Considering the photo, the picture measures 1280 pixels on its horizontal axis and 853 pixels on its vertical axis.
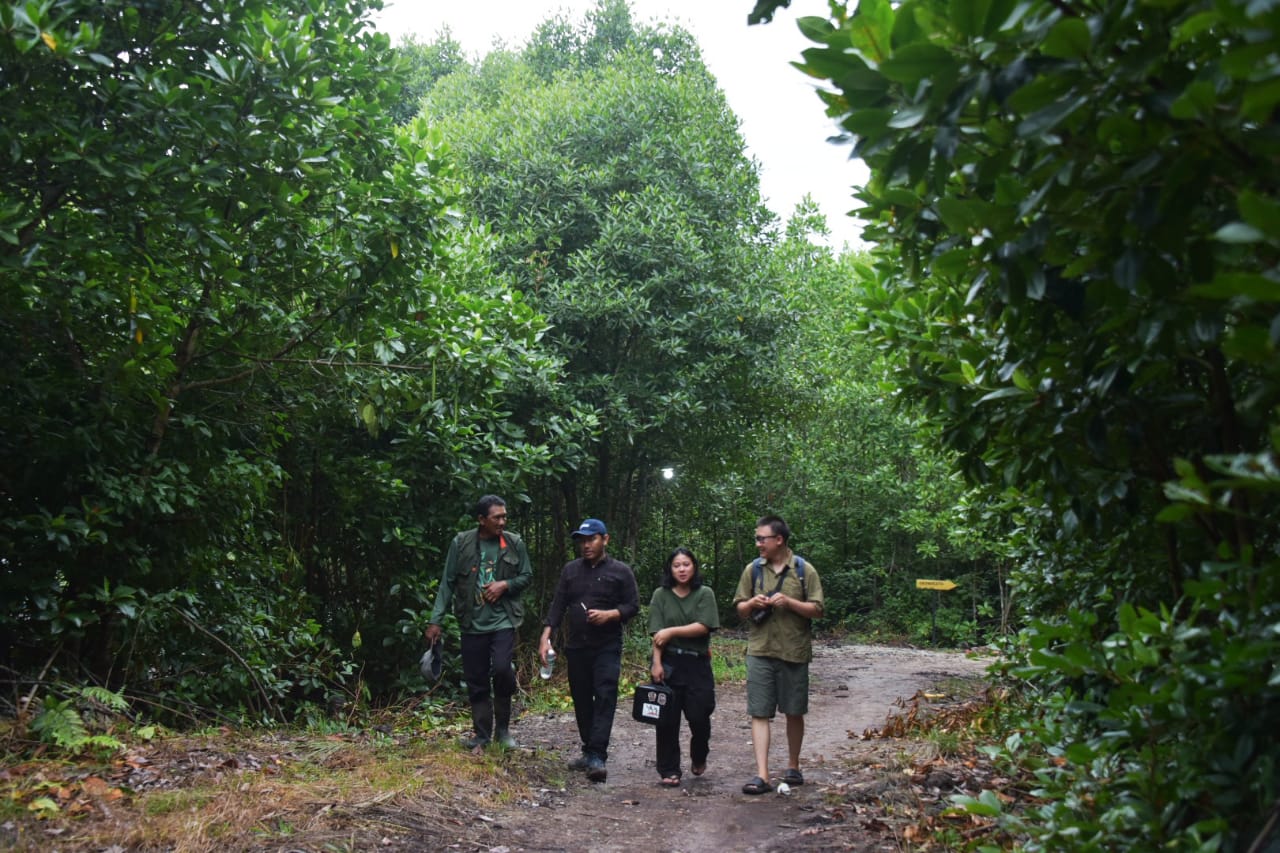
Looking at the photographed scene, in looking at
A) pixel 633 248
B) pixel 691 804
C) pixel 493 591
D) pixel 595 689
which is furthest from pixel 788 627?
pixel 633 248

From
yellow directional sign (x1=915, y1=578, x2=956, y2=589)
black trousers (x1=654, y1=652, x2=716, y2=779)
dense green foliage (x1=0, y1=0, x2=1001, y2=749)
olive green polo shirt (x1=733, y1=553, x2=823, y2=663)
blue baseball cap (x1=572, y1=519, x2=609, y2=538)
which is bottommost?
black trousers (x1=654, y1=652, x2=716, y2=779)

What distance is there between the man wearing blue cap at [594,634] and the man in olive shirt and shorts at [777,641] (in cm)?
110

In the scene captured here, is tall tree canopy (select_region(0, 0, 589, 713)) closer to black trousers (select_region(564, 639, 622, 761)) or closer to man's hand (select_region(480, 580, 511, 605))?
man's hand (select_region(480, 580, 511, 605))

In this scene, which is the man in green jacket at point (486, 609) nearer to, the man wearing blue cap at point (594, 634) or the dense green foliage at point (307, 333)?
the man wearing blue cap at point (594, 634)

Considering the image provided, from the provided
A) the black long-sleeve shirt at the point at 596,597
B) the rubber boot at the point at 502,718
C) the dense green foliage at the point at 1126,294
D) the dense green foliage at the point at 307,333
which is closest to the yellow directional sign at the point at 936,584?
the dense green foliage at the point at 307,333

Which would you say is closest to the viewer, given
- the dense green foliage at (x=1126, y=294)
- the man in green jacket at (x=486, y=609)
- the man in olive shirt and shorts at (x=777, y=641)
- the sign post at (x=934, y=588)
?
the dense green foliage at (x=1126, y=294)

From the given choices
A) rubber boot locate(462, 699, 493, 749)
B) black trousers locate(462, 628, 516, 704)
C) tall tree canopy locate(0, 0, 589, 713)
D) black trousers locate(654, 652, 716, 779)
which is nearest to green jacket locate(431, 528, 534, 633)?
black trousers locate(462, 628, 516, 704)

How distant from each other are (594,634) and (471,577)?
1112 mm

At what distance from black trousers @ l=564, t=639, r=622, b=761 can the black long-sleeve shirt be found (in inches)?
3.7

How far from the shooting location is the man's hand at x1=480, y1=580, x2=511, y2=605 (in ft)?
25.3

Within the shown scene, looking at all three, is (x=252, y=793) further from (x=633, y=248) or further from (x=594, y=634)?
(x=633, y=248)

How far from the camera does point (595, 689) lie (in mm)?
7762

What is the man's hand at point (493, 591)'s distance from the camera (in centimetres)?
772

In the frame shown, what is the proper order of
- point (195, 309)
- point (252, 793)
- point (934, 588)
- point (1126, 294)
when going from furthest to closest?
point (934, 588)
point (195, 309)
point (252, 793)
point (1126, 294)
